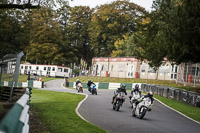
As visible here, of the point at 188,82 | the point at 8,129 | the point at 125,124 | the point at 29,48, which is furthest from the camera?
the point at 29,48

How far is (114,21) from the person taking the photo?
66812 mm

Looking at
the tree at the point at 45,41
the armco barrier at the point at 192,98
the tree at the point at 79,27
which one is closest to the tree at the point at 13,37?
the tree at the point at 45,41

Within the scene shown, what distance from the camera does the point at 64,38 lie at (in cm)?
7462

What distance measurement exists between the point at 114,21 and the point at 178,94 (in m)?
42.6

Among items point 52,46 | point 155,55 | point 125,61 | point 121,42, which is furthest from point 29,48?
point 155,55

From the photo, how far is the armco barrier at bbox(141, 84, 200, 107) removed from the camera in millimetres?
22808

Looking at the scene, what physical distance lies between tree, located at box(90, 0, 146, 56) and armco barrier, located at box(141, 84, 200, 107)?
3387cm

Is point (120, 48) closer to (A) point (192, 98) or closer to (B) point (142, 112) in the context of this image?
(A) point (192, 98)

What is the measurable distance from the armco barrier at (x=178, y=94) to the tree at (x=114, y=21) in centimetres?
3387

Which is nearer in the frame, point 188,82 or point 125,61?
point 188,82

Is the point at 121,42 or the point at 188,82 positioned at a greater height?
the point at 121,42

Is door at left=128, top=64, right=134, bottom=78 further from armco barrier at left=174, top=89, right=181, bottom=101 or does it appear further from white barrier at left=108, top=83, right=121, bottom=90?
armco barrier at left=174, top=89, right=181, bottom=101

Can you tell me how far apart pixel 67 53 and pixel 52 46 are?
499cm

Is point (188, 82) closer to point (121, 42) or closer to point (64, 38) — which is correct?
point (121, 42)
